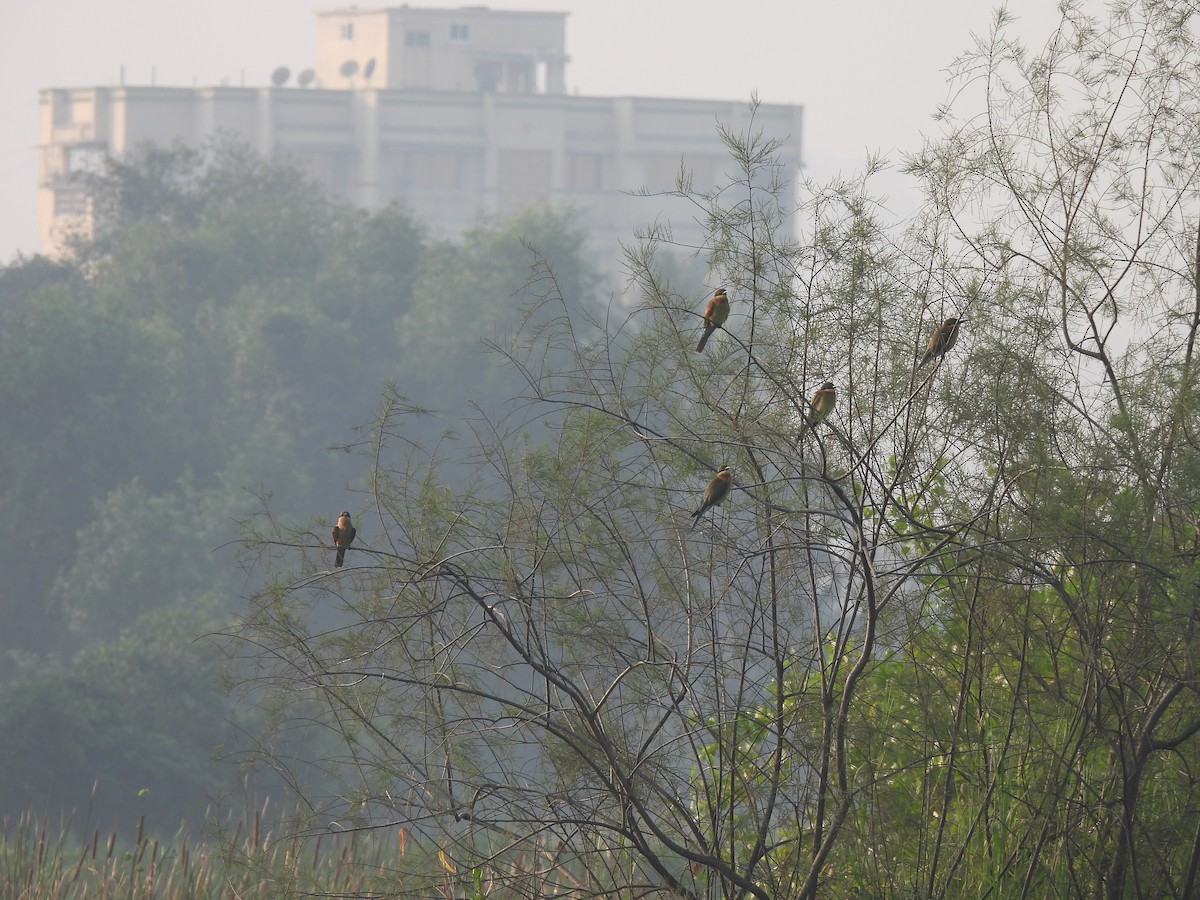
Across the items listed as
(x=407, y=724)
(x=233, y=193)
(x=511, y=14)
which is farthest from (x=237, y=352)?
(x=511, y=14)

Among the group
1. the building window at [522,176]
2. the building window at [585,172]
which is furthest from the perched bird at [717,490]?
the building window at [585,172]

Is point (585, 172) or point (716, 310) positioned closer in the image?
point (716, 310)

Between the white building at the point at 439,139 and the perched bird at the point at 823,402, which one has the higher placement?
the white building at the point at 439,139

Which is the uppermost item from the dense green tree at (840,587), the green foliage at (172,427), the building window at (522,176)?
the building window at (522,176)

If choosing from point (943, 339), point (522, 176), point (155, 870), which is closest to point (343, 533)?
point (943, 339)

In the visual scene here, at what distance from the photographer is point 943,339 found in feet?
12.0

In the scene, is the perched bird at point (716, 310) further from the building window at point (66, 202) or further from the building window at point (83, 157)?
the building window at point (66, 202)

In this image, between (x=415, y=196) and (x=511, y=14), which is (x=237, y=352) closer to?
(x=415, y=196)

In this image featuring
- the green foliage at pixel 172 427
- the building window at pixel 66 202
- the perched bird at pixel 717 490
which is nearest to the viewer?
the perched bird at pixel 717 490

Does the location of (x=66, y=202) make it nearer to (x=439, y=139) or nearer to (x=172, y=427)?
(x=439, y=139)

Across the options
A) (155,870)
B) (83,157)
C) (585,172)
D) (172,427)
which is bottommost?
(172,427)

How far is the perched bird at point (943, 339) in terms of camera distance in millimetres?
3659

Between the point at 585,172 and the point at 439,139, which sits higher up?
the point at 439,139

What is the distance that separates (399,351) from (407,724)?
24484mm
